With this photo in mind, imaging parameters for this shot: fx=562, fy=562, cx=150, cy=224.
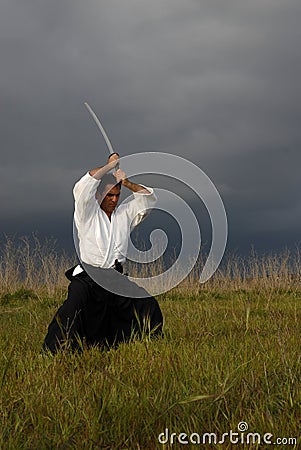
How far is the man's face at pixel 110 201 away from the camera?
4.52 meters

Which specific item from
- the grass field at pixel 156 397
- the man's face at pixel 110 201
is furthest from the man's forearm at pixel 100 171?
the grass field at pixel 156 397

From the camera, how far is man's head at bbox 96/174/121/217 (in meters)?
4.48

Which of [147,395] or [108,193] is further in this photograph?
[108,193]

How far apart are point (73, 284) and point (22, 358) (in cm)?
75

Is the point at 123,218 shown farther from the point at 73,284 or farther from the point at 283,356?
the point at 283,356

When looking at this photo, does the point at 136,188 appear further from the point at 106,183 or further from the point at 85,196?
the point at 85,196

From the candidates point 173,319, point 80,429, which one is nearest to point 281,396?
point 80,429

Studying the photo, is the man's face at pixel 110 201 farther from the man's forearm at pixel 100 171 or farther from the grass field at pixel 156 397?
the grass field at pixel 156 397

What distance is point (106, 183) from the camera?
4488mm

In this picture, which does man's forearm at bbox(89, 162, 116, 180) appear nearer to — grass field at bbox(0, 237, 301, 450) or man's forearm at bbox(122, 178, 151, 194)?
man's forearm at bbox(122, 178, 151, 194)

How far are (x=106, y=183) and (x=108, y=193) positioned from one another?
0.08 meters

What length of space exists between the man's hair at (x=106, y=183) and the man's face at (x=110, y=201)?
3cm

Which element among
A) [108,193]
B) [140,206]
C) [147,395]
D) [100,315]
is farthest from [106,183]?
[147,395]

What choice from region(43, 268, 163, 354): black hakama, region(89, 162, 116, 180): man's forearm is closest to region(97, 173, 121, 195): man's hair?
region(89, 162, 116, 180): man's forearm
